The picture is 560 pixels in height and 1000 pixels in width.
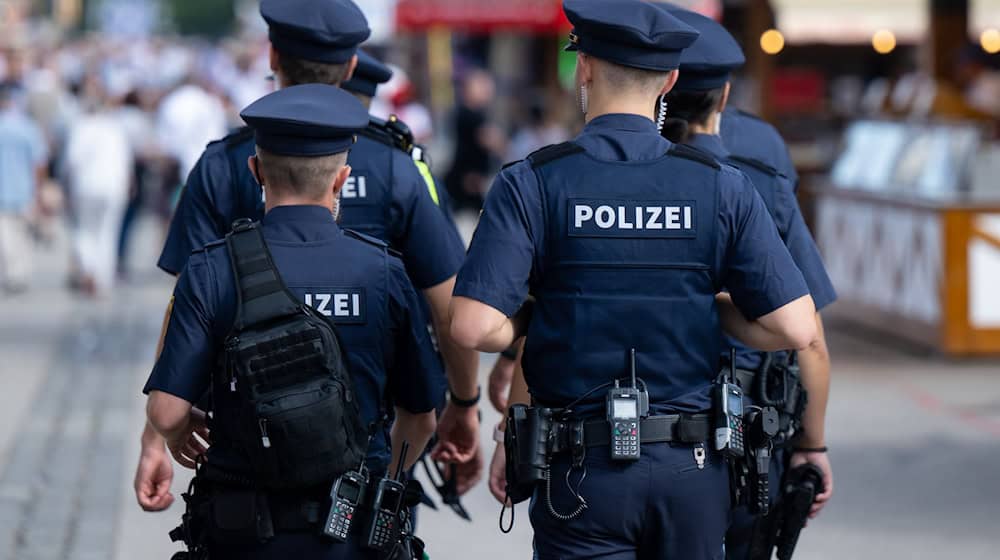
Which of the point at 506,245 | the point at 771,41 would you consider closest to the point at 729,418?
the point at 506,245

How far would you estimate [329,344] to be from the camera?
3564 mm

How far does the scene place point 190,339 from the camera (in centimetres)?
361

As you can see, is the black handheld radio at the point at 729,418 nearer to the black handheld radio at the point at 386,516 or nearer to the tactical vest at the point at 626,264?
the tactical vest at the point at 626,264

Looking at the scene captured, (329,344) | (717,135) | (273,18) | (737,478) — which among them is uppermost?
(273,18)

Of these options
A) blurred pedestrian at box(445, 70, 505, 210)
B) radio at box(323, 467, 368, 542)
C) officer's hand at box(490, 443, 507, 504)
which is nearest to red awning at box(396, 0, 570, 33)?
blurred pedestrian at box(445, 70, 505, 210)

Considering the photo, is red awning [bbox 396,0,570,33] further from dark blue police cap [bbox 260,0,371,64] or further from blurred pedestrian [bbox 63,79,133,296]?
dark blue police cap [bbox 260,0,371,64]

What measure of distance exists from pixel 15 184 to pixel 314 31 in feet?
37.2

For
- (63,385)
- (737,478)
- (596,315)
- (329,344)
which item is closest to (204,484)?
(329,344)

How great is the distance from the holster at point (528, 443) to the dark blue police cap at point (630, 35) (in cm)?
77

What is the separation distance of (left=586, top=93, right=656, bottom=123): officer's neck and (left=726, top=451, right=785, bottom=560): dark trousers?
1097mm

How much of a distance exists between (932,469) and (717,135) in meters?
4.24

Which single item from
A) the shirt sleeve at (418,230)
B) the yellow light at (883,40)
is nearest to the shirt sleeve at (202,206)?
the shirt sleeve at (418,230)

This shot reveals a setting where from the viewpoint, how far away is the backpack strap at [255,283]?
11.6 feet

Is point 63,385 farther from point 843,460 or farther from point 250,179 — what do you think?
point 250,179
